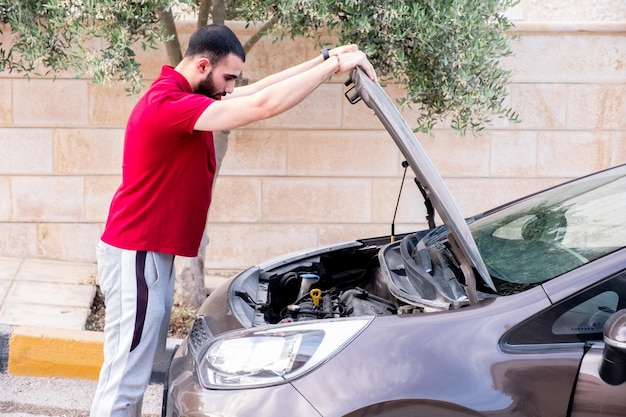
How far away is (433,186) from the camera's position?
2670mm

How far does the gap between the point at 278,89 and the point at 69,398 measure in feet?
8.54

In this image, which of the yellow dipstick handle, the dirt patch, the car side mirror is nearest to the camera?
the car side mirror

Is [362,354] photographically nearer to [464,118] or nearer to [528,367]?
[528,367]

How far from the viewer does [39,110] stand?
22.1 feet

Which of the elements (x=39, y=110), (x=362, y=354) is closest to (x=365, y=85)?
(x=362, y=354)

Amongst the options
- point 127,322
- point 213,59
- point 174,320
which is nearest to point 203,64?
point 213,59

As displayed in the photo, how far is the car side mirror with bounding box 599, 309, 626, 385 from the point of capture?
2229 mm

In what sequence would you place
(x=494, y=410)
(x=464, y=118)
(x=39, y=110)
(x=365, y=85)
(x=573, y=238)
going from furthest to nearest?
1. (x=39, y=110)
2. (x=464, y=118)
3. (x=573, y=238)
4. (x=365, y=85)
5. (x=494, y=410)

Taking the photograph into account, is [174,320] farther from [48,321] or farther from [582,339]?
[582,339]

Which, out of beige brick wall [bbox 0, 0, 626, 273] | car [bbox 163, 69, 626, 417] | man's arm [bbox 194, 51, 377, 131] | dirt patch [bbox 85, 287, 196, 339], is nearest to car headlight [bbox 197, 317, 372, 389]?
car [bbox 163, 69, 626, 417]

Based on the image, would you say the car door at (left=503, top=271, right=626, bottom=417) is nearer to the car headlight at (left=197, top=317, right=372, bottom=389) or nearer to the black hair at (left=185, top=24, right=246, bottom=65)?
the car headlight at (left=197, top=317, right=372, bottom=389)

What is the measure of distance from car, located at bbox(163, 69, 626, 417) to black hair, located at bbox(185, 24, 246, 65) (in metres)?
0.60

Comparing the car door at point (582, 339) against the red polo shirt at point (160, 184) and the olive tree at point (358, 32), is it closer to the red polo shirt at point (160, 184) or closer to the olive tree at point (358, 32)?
the red polo shirt at point (160, 184)

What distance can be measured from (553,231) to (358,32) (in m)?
2.22
